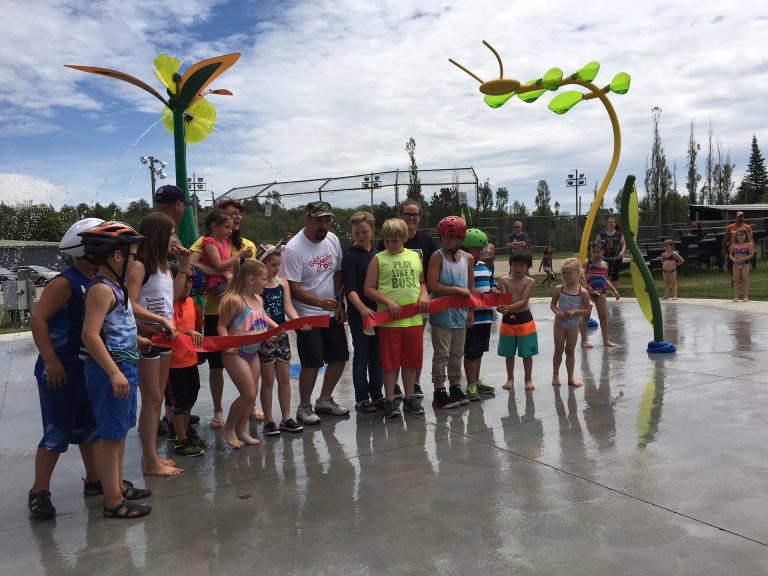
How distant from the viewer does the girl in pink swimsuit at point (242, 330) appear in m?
4.71

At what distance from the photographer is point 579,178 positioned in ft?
143

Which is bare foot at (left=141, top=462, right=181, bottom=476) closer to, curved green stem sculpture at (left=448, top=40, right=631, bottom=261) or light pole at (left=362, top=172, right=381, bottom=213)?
curved green stem sculpture at (left=448, top=40, right=631, bottom=261)

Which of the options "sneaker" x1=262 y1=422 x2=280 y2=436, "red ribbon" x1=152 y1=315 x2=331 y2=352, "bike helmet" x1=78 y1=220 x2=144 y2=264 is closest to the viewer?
"bike helmet" x1=78 y1=220 x2=144 y2=264

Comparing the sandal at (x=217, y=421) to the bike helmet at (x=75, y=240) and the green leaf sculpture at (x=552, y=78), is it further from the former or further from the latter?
the green leaf sculpture at (x=552, y=78)

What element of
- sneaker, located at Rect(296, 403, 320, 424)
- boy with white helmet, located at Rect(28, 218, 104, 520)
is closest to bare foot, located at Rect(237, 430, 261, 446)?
sneaker, located at Rect(296, 403, 320, 424)

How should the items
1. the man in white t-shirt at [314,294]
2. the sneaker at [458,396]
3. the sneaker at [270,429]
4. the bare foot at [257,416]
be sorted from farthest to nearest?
1. the sneaker at [458,396]
2. the bare foot at [257,416]
3. the man in white t-shirt at [314,294]
4. the sneaker at [270,429]

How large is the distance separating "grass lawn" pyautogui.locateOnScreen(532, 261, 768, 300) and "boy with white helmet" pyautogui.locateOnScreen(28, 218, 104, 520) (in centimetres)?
1398

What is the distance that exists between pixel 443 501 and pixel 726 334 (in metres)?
7.01

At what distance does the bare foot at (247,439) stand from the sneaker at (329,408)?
818 millimetres

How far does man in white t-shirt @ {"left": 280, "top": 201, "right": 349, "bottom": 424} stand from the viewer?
5328 millimetres

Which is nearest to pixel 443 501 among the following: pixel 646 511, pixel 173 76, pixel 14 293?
pixel 646 511

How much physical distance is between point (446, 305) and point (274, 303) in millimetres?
1518

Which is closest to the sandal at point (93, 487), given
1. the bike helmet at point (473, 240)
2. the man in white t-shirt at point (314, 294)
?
the man in white t-shirt at point (314, 294)

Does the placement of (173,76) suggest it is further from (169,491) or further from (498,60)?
(169,491)
